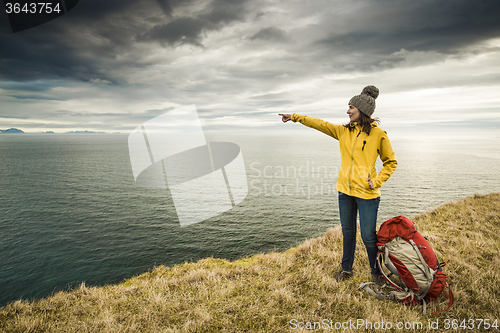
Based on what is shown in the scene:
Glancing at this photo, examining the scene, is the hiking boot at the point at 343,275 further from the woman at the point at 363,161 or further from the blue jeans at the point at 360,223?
the woman at the point at 363,161

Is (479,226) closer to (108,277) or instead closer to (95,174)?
(108,277)

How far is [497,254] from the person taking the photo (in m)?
5.32

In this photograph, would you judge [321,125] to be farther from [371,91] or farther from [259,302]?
[259,302]

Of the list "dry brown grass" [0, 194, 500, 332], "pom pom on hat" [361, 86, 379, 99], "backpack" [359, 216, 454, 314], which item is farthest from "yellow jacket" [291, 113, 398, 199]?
"dry brown grass" [0, 194, 500, 332]

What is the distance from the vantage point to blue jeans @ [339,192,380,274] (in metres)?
3.94

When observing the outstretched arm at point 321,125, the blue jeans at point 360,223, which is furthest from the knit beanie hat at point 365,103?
the blue jeans at point 360,223

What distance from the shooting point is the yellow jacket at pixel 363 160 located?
3832 millimetres

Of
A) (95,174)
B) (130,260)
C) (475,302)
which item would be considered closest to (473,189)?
(475,302)

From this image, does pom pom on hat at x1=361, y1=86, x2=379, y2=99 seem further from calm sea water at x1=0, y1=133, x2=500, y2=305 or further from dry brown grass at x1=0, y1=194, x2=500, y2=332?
calm sea water at x1=0, y1=133, x2=500, y2=305

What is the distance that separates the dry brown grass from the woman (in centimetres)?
101

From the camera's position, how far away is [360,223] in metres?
4.17

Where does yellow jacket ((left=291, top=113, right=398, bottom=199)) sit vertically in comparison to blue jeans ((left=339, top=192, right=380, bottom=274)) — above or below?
above

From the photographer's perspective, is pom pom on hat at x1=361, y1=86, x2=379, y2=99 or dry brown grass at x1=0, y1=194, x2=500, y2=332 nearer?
dry brown grass at x1=0, y1=194, x2=500, y2=332

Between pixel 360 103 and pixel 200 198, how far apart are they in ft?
87.1
